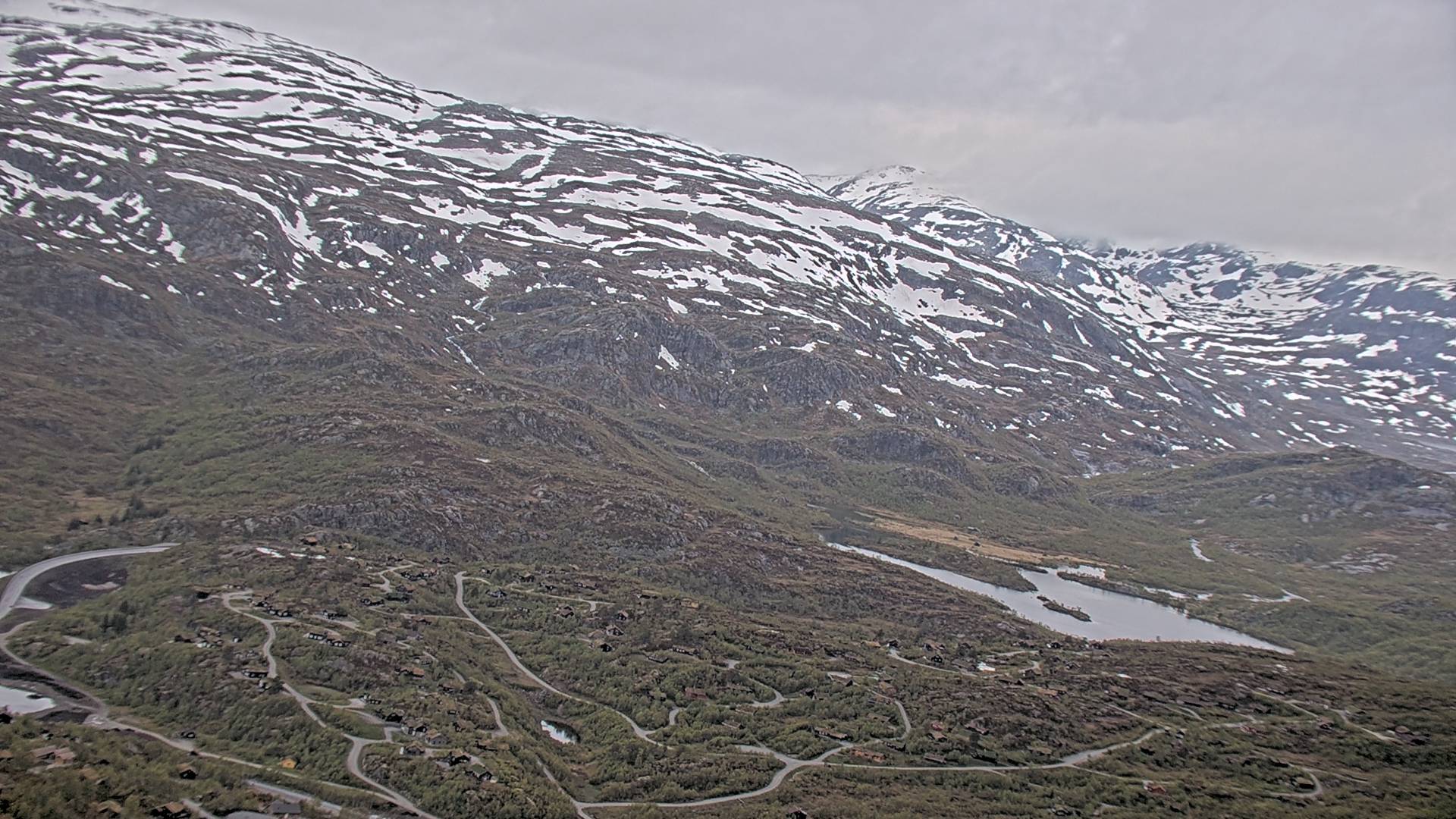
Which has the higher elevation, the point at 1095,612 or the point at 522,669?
the point at 1095,612

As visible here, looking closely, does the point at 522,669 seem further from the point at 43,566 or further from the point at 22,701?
the point at 43,566

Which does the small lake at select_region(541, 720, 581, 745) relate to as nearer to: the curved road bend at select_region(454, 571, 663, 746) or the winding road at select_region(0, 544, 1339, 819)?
the curved road bend at select_region(454, 571, 663, 746)

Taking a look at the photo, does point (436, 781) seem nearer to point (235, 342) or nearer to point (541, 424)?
point (541, 424)

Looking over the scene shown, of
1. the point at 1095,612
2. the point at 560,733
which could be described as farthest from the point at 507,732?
the point at 1095,612

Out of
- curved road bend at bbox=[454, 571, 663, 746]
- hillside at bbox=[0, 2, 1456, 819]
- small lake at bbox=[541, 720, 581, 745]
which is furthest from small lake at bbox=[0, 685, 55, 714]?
curved road bend at bbox=[454, 571, 663, 746]

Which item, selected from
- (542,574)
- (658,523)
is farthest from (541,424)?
(542,574)

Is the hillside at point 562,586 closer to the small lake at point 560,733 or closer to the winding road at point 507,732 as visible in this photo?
the small lake at point 560,733
